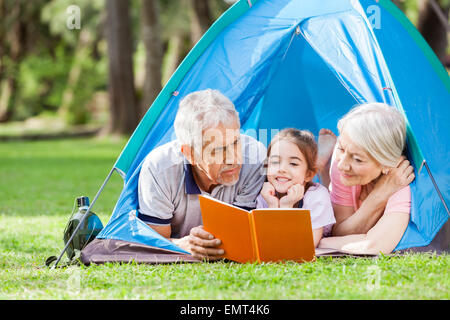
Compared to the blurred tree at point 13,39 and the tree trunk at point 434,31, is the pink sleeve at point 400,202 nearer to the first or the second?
the tree trunk at point 434,31

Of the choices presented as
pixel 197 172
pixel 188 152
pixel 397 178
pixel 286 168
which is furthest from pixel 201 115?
pixel 397 178

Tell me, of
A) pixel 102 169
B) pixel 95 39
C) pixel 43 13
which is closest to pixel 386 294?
pixel 102 169

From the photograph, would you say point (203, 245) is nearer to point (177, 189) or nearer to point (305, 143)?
point (177, 189)

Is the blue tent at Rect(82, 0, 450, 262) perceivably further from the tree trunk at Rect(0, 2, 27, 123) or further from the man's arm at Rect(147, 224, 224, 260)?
the tree trunk at Rect(0, 2, 27, 123)

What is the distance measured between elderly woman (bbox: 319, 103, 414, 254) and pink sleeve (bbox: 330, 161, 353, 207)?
10 centimetres

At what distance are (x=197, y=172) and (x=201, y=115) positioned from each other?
1.20 feet

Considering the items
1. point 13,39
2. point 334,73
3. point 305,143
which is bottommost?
point 305,143

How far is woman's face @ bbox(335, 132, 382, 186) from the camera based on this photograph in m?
3.55

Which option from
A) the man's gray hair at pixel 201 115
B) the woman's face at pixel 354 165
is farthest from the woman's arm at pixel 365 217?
the man's gray hair at pixel 201 115

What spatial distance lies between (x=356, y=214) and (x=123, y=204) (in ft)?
4.25

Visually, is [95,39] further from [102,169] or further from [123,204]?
[123,204]

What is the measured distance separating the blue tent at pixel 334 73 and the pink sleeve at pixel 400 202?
0.11 feet

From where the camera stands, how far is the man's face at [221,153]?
11.2 feet

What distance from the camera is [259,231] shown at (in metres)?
3.23
